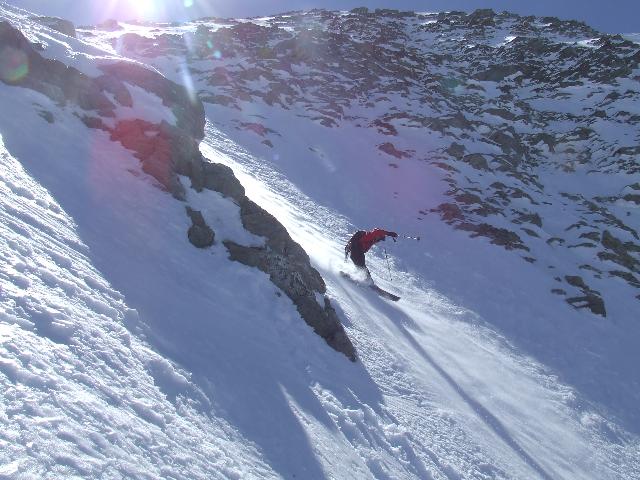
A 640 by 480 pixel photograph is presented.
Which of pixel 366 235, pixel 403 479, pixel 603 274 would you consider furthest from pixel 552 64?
pixel 403 479

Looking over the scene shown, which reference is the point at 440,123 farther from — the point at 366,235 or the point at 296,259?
the point at 296,259

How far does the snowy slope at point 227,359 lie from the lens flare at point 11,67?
357 millimetres

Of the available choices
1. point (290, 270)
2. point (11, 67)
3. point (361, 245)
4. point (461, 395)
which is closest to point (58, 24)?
point (11, 67)

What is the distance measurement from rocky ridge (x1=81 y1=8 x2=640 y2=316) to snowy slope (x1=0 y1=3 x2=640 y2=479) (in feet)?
21.4

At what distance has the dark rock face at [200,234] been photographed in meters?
9.16

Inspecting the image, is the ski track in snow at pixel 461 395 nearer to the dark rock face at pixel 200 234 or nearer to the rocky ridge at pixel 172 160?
the rocky ridge at pixel 172 160

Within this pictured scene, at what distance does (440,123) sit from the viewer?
38.0 m

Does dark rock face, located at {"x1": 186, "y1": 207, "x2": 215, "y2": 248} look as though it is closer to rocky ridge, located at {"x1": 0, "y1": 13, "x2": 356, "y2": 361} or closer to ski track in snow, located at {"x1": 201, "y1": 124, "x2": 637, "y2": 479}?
rocky ridge, located at {"x1": 0, "y1": 13, "x2": 356, "y2": 361}

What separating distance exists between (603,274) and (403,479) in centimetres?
1855

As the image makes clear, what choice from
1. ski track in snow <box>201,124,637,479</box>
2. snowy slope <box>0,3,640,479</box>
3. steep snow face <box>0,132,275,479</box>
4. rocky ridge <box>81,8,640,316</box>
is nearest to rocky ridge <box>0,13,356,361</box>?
snowy slope <box>0,3,640,479</box>

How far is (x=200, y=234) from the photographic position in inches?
364

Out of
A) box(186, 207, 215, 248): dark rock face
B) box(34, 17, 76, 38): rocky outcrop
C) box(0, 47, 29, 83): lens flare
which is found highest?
box(34, 17, 76, 38): rocky outcrop

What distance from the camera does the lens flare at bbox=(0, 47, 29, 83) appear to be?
35.5 ft

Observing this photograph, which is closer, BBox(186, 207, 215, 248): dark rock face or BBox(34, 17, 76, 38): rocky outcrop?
BBox(186, 207, 215, 248): dark rock face
